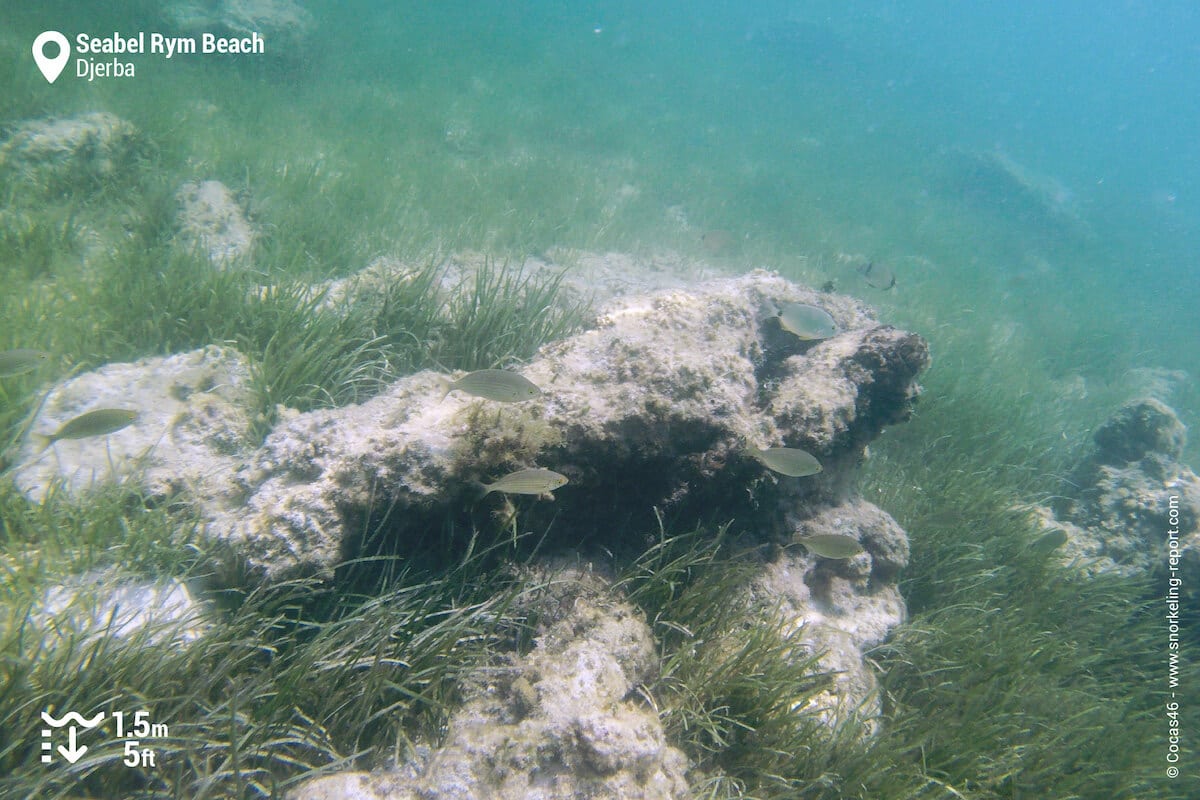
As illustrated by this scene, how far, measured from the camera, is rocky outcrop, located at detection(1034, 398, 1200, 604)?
18.6 ft

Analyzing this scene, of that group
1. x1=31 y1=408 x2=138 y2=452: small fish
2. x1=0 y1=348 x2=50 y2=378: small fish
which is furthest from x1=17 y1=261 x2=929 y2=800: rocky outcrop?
x1=0 y1=348 x2=50 y2=378: small fish

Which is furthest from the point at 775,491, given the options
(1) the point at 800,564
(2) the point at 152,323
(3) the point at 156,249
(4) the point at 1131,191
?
(4) the point at 1131,191

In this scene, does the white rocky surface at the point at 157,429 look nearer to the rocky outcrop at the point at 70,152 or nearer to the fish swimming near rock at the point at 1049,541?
the rocky outcrop at the point at 70,152

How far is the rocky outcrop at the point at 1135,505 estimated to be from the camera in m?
5.66

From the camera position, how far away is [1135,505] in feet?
19.9

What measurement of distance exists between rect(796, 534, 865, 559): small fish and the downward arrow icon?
3.47 metres

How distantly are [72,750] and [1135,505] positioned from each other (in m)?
9.07

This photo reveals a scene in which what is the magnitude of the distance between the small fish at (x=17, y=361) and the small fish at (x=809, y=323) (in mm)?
4973

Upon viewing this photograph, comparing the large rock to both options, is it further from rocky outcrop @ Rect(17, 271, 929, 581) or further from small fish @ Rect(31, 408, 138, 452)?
small fish @ Rect(31, 408, 138, 452)

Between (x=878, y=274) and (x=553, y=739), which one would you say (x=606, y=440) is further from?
(x=878, y=274)

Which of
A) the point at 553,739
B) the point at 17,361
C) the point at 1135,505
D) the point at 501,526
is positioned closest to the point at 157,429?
the point at 17,361

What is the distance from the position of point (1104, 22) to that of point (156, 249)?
183603 mm

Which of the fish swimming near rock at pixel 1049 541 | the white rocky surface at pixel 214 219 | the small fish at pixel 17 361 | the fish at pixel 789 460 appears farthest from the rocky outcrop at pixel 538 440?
the white rocky surface at pixel 214 219

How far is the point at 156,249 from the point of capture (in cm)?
562
